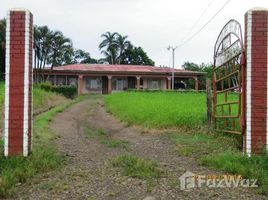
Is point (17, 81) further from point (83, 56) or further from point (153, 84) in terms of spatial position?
point (83, 56)

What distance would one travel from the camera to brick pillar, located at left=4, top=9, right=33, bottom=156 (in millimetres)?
7984

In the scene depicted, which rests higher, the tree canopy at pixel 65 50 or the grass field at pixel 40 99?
the tree canopy at pixel 65 50

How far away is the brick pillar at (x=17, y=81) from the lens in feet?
26.2

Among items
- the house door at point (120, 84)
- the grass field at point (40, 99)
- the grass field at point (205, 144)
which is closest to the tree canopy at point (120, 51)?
the house door at point (120, 84)

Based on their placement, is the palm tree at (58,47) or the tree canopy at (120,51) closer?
the palm tree at (58,47)

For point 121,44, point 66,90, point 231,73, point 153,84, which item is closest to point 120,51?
point 121,44

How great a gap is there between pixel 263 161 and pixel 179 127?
5.87m

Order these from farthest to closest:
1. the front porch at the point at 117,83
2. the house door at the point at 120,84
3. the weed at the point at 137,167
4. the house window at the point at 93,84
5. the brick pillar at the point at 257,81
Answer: the house door at the point at 120,84, the house window at the point at 93,84, the front porch at the point at 117,83, the brick pillar at the point at 257,81, the weed at the point at 137,167

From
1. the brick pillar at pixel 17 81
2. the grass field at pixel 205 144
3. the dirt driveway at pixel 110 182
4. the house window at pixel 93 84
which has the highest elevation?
the house window at pixel 93 84

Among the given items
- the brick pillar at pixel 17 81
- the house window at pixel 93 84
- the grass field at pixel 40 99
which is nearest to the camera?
the brick pillar at pixel 17 81

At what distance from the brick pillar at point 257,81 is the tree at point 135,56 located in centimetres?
5824

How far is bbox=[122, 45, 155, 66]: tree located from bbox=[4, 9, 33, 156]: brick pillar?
58441 mm

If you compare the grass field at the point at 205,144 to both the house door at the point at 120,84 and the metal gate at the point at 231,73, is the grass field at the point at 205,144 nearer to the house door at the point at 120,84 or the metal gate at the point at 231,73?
the metal gate at the point at 231,73

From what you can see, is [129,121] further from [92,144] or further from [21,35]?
[21,35]
